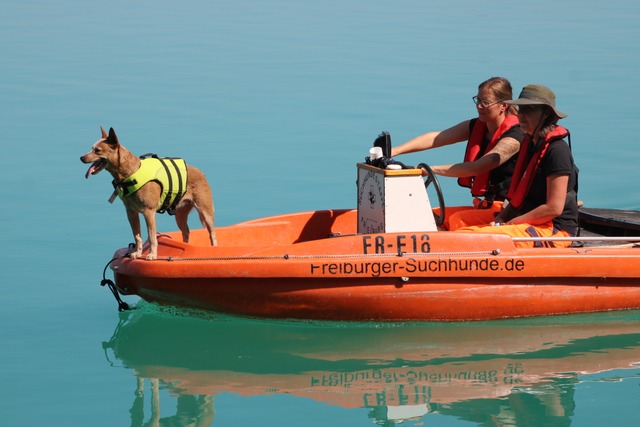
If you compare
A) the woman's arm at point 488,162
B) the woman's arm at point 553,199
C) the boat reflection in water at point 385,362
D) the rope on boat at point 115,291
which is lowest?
the boat reflection in water at point 385,362

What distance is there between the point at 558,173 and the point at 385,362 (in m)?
1.64

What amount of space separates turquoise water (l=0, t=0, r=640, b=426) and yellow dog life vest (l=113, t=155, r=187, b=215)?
33.6 inches

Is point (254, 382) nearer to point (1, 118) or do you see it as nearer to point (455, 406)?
point (455, 406)

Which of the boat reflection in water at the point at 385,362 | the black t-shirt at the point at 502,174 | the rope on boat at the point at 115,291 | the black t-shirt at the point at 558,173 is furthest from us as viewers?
the black t-shirt at the point at 502,174

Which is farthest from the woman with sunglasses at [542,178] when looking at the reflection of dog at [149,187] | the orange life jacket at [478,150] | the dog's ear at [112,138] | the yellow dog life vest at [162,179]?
the dog's ear at [112,138]

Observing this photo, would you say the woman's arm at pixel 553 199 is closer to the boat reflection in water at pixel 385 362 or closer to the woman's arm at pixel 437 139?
the boat reflection in water at pixel 385 362

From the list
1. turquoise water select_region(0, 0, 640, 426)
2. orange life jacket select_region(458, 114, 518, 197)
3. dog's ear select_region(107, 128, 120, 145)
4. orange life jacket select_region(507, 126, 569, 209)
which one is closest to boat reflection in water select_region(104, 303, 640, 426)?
turquoise water select_region(0, 0, 640, 426)

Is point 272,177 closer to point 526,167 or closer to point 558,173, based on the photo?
point 526,167

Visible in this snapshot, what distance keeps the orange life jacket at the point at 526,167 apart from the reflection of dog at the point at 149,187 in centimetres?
202

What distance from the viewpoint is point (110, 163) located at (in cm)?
686

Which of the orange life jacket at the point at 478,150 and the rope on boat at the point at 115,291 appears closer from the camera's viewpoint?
the rope on boat at the point at 115,291

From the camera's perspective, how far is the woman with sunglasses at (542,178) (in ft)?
23.8

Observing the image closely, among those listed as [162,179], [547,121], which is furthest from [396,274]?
[162,179]

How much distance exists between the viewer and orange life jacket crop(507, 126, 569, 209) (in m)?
7.31
